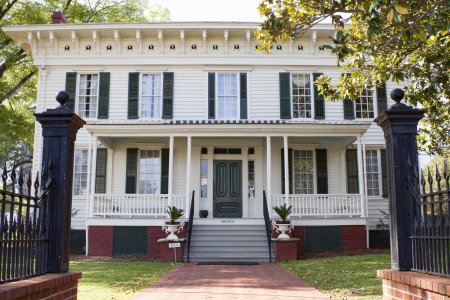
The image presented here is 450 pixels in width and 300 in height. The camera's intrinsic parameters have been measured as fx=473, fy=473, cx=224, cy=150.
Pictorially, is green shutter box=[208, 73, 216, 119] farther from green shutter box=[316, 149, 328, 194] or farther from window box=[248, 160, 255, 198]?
green shutter box=[316, 149, 328, 194]

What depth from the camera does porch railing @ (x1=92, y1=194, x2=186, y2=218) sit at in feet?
52.1

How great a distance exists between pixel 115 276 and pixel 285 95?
1041 cm

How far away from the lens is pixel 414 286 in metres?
4.42

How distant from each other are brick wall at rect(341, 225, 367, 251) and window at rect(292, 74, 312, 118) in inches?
188

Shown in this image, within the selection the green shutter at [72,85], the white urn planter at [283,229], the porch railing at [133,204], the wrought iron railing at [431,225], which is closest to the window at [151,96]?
the green shutter at [72,85]

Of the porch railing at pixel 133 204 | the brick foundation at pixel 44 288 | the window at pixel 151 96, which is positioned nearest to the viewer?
the brick foundation at pixel 44 288

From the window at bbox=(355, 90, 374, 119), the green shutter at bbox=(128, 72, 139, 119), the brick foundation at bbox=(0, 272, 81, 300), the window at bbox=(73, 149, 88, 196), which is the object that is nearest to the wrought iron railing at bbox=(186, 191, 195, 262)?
the green shutter at bbox=(128, 72, 139, 119)

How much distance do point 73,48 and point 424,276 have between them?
17.2 meters

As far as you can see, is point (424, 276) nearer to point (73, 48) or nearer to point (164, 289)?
point (164, 289)

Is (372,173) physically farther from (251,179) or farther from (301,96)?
(251,179)

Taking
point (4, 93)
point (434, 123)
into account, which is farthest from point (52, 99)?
point (434, 123)

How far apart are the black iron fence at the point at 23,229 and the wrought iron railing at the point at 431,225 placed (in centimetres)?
361

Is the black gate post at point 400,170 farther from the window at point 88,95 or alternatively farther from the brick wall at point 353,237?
the window at point 88,95

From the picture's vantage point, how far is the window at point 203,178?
1769cm
